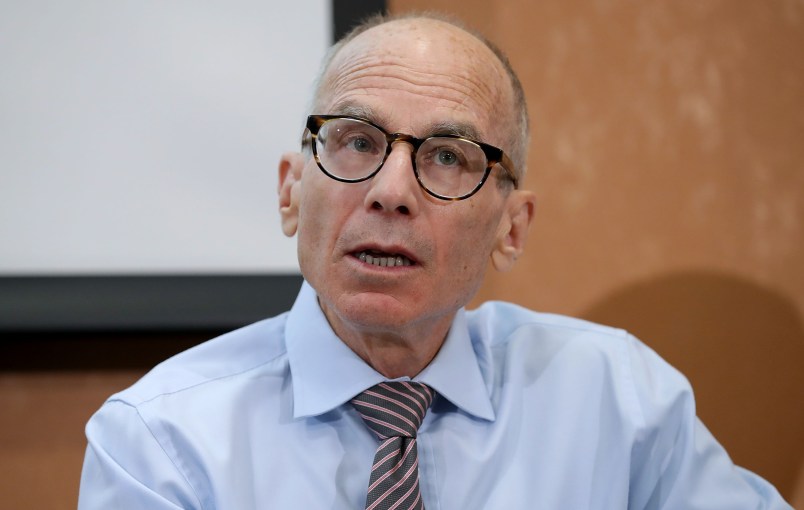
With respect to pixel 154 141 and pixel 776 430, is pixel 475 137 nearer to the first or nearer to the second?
pixel 154 141

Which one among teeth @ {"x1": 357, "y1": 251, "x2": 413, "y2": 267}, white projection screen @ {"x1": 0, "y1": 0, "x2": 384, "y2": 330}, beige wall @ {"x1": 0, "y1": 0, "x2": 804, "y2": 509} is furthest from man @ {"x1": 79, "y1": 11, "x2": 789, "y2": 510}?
beige wall @ {"x1": 0, "y1": 0, "x2": 804, "y2": 509}

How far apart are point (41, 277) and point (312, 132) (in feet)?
2.14

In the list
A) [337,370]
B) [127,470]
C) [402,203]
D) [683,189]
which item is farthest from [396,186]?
[683,189]

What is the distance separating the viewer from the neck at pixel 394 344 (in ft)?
3.72

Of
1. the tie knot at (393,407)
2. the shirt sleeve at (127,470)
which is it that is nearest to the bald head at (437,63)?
the tie knot at (393,407)

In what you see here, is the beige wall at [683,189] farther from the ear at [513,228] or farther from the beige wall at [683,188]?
the ear at [513,228]

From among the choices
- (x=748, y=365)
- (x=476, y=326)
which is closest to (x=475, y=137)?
(x=476, y=326)

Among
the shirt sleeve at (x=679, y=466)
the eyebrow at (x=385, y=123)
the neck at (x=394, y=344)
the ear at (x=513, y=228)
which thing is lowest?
the shirt sleeve at (x=679, y=466)

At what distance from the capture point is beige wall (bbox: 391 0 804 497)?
163 centimetres

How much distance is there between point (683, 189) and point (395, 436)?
3.08ft

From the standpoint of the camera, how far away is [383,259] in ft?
3.36

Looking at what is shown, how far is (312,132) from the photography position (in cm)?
109

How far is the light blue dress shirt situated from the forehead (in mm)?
307

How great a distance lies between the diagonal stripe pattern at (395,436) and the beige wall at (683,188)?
1.82ft
